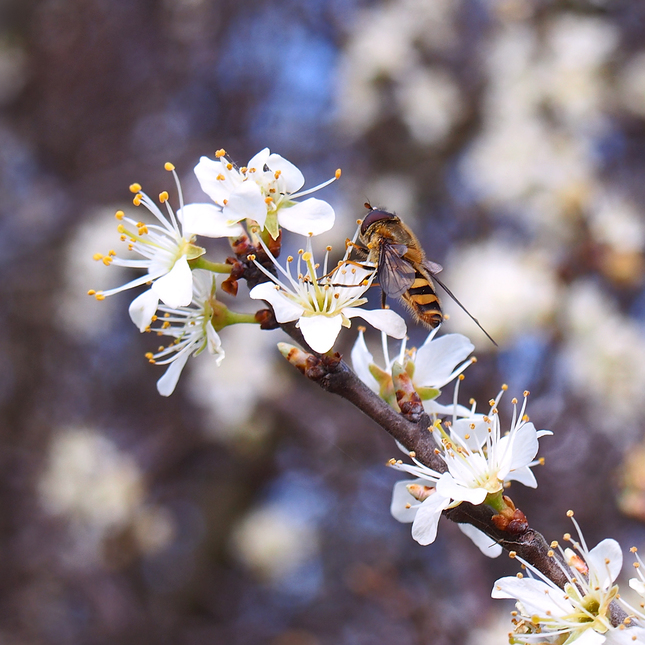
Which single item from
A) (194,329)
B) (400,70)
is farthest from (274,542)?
(194,329)

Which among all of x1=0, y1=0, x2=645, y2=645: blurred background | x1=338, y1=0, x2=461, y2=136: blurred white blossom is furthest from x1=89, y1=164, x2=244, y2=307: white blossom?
x1=338, y1=0, x2=461, y2=136: blurred white blossom

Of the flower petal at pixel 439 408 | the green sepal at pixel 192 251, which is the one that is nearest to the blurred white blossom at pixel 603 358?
the flower petal at pixel 439 408

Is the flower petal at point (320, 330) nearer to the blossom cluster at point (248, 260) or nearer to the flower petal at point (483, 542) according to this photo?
the blossom cluster at point (248, 260)

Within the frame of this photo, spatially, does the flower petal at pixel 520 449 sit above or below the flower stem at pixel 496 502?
above

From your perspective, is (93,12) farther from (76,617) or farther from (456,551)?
(456,551)

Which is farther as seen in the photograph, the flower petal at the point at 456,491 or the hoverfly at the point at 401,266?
the hoverfly at the point at 401,266

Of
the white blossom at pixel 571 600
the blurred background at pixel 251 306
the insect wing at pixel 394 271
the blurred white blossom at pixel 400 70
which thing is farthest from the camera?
the blurred white blossom at pixel 400 70

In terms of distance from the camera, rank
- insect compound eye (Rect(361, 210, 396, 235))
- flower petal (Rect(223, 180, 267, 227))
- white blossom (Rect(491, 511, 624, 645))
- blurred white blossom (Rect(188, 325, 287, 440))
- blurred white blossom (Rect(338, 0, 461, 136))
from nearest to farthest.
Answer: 1. white blossom (Rect(491, 511, 624, 645))
2. flower petal (Rect(223, 180, 267, 227))
3. insect compound eye (Rect(361, 210, 396, 235))
4. blurred white blossom (Rect(188, 325, 287, 440))
5. blurred white blossom (Rect(338, 0, 461, 136))

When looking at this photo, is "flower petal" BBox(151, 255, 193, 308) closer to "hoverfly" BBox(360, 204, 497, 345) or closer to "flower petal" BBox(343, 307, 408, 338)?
"flower petal" BBox(343, 307, 408, 338)
